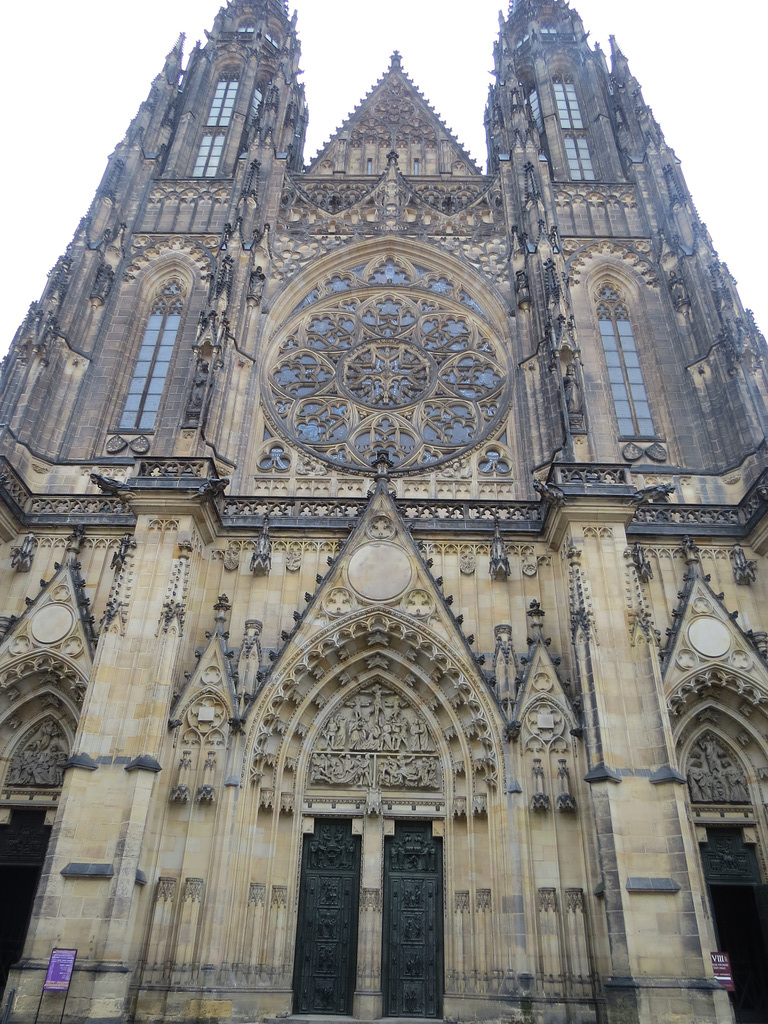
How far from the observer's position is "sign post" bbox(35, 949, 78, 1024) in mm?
8594

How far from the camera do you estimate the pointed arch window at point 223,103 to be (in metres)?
22.6

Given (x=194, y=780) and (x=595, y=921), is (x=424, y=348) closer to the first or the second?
(x=194, y=780)

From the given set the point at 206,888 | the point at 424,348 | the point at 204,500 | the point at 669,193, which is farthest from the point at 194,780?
the point at 669,193

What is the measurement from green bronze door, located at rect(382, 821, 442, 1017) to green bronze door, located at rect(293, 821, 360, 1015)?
536 millimetres

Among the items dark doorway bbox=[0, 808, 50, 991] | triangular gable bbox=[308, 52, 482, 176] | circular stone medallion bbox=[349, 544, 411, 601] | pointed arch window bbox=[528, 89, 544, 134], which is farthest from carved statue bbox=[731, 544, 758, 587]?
pointed arch window bbox=[528, 89, 544, 134]

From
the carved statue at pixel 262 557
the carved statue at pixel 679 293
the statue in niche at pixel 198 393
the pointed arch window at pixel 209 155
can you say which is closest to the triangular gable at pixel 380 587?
the carved statue at pixel 262 557

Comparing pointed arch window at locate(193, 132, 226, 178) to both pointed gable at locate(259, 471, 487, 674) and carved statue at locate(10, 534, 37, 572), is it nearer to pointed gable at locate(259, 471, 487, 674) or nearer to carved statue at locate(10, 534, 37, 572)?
carved statue at locate(10, 534, 37, 572)

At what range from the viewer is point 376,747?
1230 cm

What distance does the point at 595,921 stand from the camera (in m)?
10.0

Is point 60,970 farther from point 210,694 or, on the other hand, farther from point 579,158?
point 579,158

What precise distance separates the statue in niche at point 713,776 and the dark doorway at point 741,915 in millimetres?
485

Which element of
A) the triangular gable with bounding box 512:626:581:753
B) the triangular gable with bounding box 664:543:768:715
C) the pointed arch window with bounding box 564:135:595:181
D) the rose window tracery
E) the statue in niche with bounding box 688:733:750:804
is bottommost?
the statue in niche with bounding box 688:733:750:804

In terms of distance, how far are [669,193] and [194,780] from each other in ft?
58.1

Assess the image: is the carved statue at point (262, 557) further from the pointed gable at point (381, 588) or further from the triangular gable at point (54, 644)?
the triangular gable at point (54, 644)
